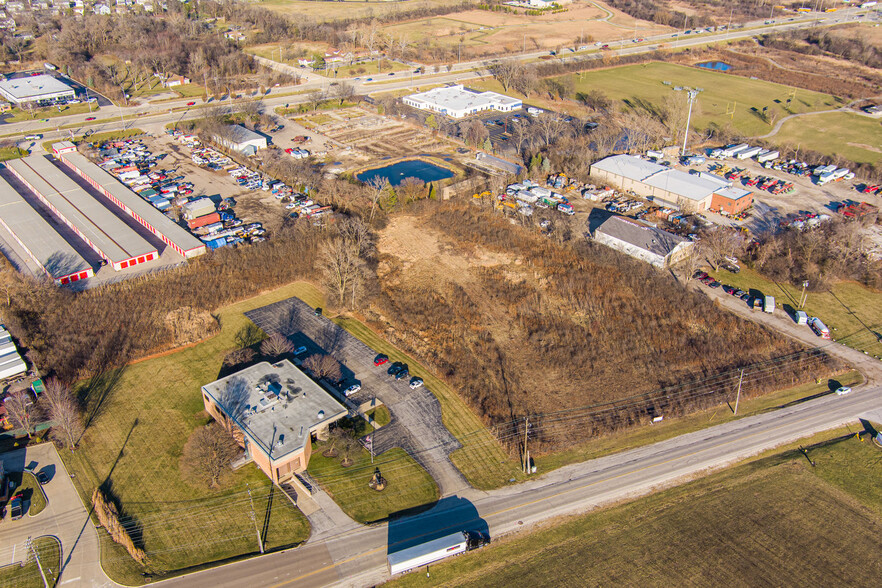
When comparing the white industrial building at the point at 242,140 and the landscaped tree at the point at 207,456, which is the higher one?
the white industrial building at the point at 242,140

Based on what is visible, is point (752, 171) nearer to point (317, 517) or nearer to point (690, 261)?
point (690, 261)

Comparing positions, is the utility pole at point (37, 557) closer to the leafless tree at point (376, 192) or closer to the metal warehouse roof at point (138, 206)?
the metal warehouse roof at point (138, 206)

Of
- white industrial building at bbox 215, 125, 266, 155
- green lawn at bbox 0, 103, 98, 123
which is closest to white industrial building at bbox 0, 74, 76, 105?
green lawn at bbox 0, 103, 98, 123

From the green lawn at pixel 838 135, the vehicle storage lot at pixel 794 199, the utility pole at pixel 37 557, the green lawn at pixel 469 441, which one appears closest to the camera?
the utility pole at pixel 37 557

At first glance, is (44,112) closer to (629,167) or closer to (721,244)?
(629,167)

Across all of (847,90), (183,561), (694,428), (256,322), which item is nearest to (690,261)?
(694,428)

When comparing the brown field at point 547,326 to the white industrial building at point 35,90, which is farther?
the white industrial building at point 35,90

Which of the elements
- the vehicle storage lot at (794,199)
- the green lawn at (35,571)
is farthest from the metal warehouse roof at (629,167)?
the green lawn at (35,571)

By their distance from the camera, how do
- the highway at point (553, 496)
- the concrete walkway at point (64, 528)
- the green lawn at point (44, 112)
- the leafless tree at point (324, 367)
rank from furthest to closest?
the green lawn at point (44, 112), the leafless tree at point (324, 367), the highway at point (553, 496), the concrete walkway at point (64, 528)
